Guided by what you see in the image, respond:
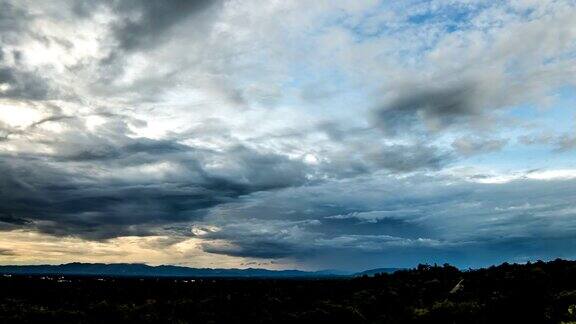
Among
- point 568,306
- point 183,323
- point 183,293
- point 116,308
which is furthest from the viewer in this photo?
point 183,293

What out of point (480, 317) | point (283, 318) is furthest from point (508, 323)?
point (283, 318)

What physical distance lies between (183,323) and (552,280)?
32835 mm

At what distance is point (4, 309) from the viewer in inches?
2040

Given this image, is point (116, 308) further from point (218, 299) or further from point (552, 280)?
point (552, 280)

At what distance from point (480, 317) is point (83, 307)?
145ft

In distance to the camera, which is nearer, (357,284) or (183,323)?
(183,323)

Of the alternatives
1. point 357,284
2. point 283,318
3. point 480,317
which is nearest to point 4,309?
point 283,318

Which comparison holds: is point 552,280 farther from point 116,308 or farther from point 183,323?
point 116,308

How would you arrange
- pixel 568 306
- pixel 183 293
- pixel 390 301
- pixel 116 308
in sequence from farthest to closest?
pixel 183 293
pixel 116 308
pixel 390 301
pixel 568 306

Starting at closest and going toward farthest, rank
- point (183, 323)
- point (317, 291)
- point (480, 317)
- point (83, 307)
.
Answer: point (480, 317), point (183, 323), point (83, 307), point (317, 291)

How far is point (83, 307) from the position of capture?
180ft

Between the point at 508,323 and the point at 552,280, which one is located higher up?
the point at 552,280

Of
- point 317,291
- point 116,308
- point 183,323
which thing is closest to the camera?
point 183,323

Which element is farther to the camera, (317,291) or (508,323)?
(317,291)
